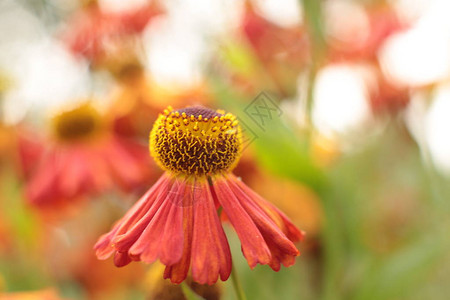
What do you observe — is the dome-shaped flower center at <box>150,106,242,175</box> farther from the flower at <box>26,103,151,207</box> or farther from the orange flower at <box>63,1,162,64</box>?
the orange flower at <box>63,1,162,64</box>

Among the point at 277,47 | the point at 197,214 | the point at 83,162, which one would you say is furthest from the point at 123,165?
the point at 197,214

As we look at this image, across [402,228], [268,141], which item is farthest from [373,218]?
[268,141]

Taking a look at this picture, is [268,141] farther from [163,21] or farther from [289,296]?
[163,21]

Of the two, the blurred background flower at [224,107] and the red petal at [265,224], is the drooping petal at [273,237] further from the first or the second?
the blurred background flower at [224,107]

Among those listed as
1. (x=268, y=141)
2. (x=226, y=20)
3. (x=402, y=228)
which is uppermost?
(x=226, y=20)

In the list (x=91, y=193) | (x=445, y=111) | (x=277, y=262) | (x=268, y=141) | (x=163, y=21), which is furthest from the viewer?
(x=163, y=21)

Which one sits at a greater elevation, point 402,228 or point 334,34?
point 334,34


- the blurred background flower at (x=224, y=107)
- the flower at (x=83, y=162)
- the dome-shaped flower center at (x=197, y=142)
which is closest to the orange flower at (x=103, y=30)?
the blurred background flower at (x=224, y=107)
